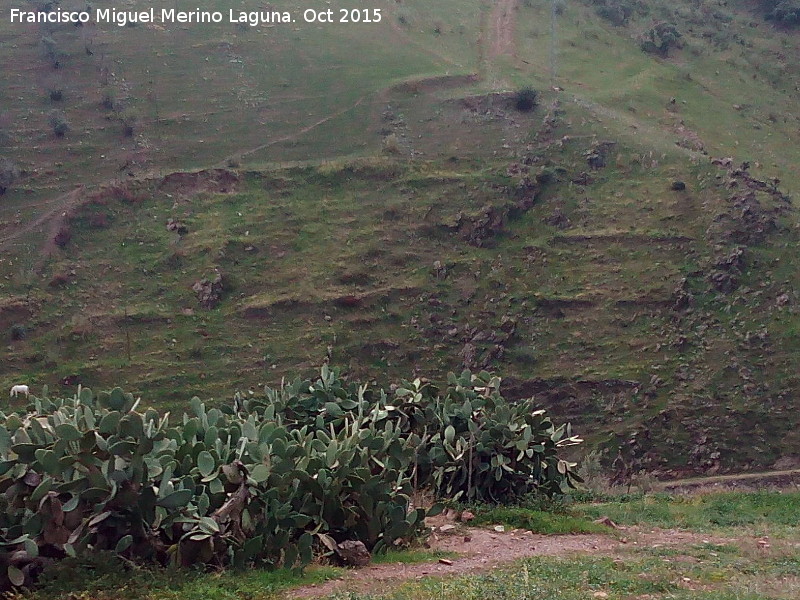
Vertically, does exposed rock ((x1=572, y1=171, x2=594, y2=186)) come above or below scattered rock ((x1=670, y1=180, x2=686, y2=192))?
above

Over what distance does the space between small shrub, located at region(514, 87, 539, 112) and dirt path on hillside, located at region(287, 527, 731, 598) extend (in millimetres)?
26945

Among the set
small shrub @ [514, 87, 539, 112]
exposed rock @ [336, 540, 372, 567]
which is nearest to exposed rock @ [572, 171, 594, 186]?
small shrub @ [514, 87, 539, 112]

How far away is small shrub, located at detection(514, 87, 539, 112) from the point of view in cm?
3481

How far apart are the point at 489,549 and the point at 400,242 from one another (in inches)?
847

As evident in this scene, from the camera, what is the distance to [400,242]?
97.3ft

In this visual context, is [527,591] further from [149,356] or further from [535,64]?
[535,64]

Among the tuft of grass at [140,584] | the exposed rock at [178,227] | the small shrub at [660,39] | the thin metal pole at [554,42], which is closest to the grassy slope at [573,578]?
the tuft of grass at [140,584]

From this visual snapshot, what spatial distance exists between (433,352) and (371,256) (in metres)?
4.79

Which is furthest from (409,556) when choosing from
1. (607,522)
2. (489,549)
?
(607,522)

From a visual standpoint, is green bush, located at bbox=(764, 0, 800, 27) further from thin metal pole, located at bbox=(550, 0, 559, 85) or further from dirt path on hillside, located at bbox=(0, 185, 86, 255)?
dirt path on hillside, located at bbox=(0, 185, 86, 255)

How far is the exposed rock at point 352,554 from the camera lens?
24.8 ft

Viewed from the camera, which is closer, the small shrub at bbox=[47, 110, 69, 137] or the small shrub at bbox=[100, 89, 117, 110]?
the small shrub at bbox=[47, 110, 69, 137]

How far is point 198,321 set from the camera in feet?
87.8

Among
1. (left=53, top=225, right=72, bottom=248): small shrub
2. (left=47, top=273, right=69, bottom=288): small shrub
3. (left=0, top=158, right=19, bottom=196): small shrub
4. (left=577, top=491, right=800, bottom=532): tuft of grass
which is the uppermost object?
(left=0, top=158, right=19, bottom=196): small shrub
